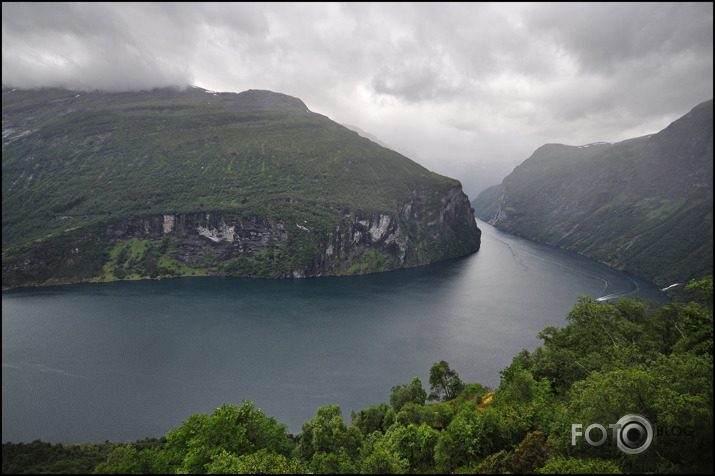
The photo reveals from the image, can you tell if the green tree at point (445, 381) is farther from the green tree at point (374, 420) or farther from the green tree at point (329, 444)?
the green tree at point (329, 444)

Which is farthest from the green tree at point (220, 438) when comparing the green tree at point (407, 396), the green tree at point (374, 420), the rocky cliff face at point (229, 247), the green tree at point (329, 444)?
the rocky cliff face at point (229, 247)

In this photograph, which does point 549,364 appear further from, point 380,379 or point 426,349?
point 426,349

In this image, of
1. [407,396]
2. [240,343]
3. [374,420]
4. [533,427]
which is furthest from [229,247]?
[533,427]

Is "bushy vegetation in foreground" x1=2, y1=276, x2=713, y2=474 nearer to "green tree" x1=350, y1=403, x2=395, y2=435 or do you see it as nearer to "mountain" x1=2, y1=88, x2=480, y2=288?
"green tree" x1=350, y1=403, x2=395, y2=435

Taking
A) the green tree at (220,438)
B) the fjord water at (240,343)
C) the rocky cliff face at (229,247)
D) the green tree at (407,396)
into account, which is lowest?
the fjord water at (240,343)

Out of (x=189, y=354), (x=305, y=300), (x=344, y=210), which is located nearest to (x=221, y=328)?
(x=189, y=354)

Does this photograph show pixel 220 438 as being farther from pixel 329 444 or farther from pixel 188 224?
pixel 188 224

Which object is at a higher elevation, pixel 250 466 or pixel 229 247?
pixel 229 247
